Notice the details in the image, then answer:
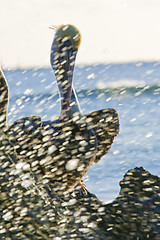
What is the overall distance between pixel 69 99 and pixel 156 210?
0.54 meters

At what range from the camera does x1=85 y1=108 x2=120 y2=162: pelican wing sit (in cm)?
145

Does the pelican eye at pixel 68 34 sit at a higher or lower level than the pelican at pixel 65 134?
higher

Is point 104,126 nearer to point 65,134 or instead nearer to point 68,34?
point 65,134

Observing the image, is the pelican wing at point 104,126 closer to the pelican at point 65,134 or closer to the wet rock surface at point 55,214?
the pelican at point 65,134

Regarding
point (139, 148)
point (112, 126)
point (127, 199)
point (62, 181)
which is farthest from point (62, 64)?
point (139, 148)

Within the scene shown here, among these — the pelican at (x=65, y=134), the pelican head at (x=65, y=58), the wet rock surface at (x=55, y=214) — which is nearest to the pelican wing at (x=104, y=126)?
the pelican at (x=65, y=134)

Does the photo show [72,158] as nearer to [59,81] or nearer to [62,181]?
[62,181]

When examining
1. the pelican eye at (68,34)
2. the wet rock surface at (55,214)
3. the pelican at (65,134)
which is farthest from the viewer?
the pelican eye at (68,34)

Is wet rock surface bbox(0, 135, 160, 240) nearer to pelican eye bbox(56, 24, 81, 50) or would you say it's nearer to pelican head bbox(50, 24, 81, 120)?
pelican head bbox(50, 24, 81, 120)

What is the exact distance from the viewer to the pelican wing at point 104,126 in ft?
4.77

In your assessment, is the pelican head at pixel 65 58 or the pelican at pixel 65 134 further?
the pelican head at pixel 65 58

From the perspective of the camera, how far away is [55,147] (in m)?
1.30

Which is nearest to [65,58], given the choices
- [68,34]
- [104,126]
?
[68,34]

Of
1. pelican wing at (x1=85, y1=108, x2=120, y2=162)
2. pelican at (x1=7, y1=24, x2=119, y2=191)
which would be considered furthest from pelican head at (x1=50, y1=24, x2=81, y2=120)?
pelican wing at (x1=85, y1=108, x2=120, y2=162)
